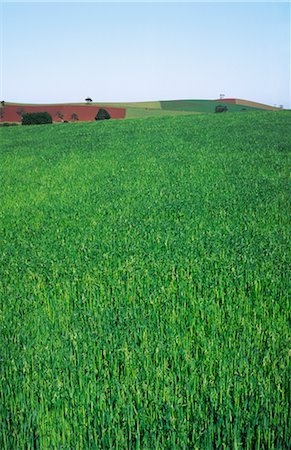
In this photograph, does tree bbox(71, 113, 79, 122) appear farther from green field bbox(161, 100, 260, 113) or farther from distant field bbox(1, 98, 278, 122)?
green field bbox(161, 100, 260, 113)

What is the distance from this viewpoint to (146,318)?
484 centimetres

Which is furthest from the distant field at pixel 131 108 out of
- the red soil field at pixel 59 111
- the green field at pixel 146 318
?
the green field at pixel 146 318

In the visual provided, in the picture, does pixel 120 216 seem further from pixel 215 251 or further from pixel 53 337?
pixel 53 337

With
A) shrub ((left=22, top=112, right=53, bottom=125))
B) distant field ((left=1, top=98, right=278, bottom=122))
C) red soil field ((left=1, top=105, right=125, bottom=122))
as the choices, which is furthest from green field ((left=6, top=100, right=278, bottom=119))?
shrub ((left=22, top=112, right=53, bottom=125))

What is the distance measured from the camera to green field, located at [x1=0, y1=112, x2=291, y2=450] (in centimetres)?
325

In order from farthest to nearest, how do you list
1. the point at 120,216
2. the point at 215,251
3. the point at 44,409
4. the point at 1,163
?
the point at 1,163, the point at 120,216, the point at 215,251, the point at 44,409

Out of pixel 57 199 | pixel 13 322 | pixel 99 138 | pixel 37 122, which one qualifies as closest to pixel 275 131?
pixel 99 138

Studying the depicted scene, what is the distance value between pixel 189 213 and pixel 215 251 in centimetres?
248

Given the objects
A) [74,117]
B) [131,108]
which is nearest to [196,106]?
[131,108]

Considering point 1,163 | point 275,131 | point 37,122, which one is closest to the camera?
point 1,163

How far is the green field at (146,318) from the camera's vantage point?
3.25m

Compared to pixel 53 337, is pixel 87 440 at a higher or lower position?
lower

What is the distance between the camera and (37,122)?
44344 millimetres

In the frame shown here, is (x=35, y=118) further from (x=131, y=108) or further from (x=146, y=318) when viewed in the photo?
(x=146, y=318)
